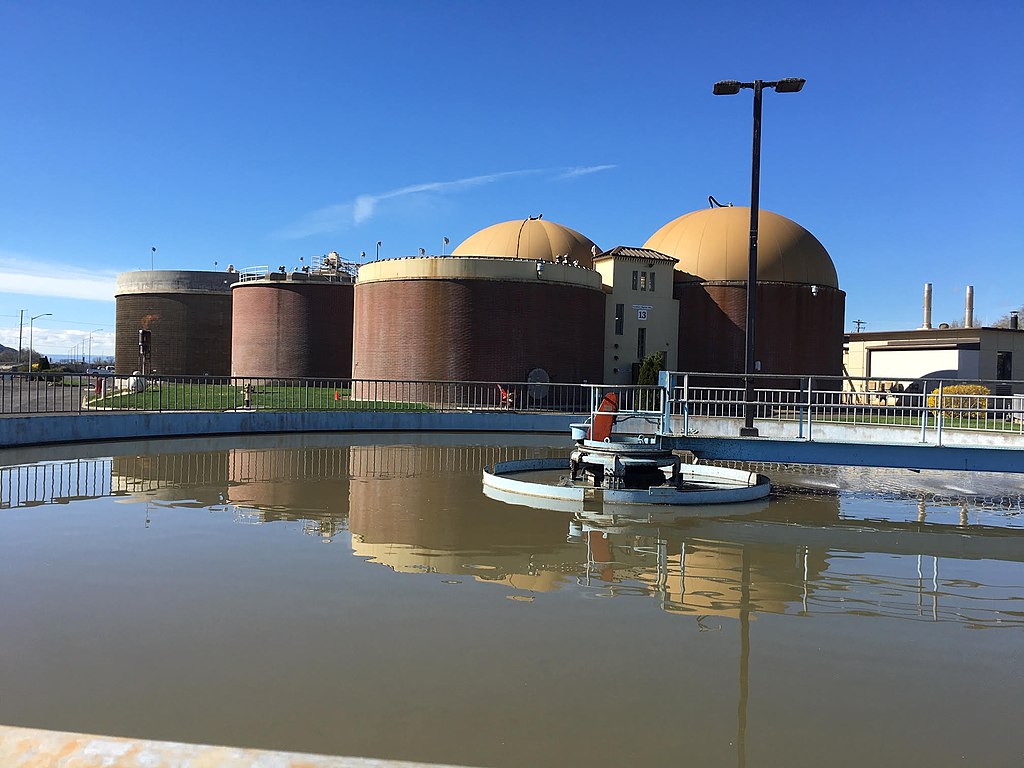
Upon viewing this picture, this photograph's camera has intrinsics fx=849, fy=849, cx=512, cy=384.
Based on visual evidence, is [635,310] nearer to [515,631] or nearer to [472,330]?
[472,330]

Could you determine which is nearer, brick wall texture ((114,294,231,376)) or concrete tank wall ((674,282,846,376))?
concrete tank wall ((674,282,846,376))

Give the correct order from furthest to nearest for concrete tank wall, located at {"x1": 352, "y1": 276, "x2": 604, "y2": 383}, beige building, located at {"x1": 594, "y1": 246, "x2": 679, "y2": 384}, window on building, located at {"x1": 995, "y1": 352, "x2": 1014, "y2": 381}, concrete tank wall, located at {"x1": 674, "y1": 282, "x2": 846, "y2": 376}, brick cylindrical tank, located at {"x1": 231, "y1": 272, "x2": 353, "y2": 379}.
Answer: window on building, located at {"x1": 995, "y1": 352, "x2": 1014, "y2": 381} → brick cylindrical tank, located at {"x1": 231, "y1": 272, "x2": 353, "y2": 379} → concrete tank wall, located at {"x1": 674, "y1": 282, "x2": 846, "y2": 376} → beige building, located at {"x1": 594, "y1": 246, "x2": 679, "y2": 384} → concrete tank wall, located at {"x1": 352, "y1": 276, "x2": 604, "y2": 383}

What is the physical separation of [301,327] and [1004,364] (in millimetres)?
39200

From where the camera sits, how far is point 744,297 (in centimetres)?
4244

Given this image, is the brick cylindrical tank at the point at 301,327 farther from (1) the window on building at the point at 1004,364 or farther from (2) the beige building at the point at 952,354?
(1) the window on building at the point at 1004,364

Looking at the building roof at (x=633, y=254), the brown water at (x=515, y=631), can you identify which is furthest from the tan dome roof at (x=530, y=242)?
the brown water at (x=515, y=631)

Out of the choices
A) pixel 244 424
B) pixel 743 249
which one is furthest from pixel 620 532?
pixel 743 249

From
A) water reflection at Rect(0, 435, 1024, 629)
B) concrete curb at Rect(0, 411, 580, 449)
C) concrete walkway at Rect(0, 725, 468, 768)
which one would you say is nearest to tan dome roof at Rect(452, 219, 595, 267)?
concrete curb at Rect(0, 411, 580, 449)

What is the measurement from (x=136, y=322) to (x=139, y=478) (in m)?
49.1

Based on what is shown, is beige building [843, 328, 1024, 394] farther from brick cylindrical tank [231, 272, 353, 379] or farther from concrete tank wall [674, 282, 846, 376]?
brick cylindrical tank [231, 272, 353, 379]

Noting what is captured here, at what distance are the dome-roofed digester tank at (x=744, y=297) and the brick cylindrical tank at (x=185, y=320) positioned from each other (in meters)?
32.5

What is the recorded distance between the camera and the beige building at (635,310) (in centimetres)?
4109

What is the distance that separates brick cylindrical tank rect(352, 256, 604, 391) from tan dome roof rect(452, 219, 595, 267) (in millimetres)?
5815

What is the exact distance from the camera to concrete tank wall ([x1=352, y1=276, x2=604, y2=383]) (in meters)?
35.1
